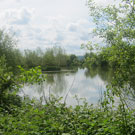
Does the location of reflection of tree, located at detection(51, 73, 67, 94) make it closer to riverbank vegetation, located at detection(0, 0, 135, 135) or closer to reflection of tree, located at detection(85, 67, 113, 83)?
riverbank vegetation, located at detection(0, 0, 135, 135)

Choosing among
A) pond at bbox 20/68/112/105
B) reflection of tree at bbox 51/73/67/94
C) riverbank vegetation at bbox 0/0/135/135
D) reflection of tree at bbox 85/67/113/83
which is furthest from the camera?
reflection of tree at bbox 85/67/113/83

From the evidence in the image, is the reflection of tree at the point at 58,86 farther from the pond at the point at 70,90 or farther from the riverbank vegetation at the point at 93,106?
the riverbank vegetation at the point at 93,106

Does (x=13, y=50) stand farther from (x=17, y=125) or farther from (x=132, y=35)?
(x=17, y=125)

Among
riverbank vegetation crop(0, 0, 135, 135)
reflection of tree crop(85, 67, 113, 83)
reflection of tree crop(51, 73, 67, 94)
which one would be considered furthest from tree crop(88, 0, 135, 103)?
reflection of tree crop(85, 67, 113, 83)

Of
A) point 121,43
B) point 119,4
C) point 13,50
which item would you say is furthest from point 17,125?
point 13,50

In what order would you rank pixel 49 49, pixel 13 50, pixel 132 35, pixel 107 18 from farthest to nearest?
1. pixel 49 49
2. pixel 13 50
3. pixel 107 18
4. pixel 132 35

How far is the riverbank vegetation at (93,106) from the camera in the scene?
8.38 ft

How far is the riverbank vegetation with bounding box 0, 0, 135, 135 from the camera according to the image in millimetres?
2555

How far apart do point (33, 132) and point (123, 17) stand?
6655mm

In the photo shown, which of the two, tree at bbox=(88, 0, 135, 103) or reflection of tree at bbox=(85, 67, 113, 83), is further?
reflection of tree at bbox=(85, 67, 113, 83)

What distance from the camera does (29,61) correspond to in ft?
210

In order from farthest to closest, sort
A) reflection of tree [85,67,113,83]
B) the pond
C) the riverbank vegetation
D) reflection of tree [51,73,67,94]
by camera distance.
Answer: reflection of tree [85,67,113,83], reflection of tree [51,73,67,94], the pond, the riverbank vegetation

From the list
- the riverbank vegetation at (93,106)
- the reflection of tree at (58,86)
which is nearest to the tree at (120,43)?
the riverbank vegetation at (93,106)

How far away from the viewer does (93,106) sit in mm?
6613
